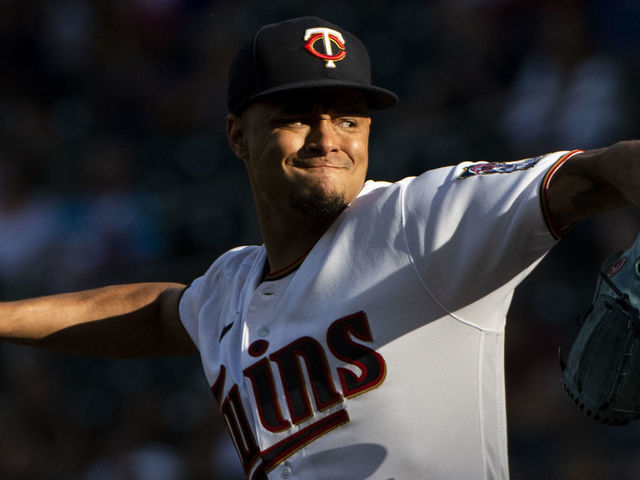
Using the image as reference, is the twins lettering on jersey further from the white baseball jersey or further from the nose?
the nose

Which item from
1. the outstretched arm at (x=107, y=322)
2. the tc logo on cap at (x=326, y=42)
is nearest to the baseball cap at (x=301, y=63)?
the tc logo on cap at (x=326, y=42)

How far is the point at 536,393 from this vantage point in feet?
13.7

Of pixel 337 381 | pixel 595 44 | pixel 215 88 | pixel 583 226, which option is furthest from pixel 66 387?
pixel 337 381

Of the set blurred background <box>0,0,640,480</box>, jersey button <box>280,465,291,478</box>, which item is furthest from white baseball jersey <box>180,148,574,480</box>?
blurred background <box>0,0,640,480</box>

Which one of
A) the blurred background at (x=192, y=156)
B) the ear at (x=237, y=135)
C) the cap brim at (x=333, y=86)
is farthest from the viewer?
the blurred background at (x=192, y=156)

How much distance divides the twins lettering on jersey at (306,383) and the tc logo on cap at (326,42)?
62cm

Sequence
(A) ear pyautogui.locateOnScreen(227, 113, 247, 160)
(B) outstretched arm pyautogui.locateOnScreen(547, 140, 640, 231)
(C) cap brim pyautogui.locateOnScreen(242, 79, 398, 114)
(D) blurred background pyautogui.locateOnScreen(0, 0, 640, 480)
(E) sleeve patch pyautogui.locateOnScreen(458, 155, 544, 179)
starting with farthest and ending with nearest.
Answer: (D) blurred background pyautogui.locateOnScreen(0, 0, 640, 480)
(A) ear pyautogui.locateOnScreen(227, 113, 247, 160)
(C) cap brim pyautogui.locateOnScreen(242, 79, 398, 114)
(E) sleeve patch pyautogui.locateOnScreen(458, 155, 544, 179)
(B) outstretched arm pyautogui.locateOnScreen(547, 140, 640, 231)

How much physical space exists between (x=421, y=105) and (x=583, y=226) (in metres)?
1.38

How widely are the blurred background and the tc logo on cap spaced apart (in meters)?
1.82

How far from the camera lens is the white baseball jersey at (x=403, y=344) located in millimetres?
1889

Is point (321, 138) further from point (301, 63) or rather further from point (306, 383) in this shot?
point (306, 383)

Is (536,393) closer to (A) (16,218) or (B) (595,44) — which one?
(B) (595,44)

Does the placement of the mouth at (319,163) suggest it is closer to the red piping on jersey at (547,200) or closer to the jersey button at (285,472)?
the red piping on jersey at (547,200)

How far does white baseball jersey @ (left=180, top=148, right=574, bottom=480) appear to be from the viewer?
6.20 ft
